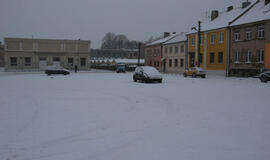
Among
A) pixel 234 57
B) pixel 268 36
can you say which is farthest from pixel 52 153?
pixel 234 57

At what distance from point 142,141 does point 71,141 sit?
5.15ft

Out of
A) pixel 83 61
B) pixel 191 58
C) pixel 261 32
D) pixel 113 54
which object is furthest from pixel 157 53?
pixel 113 54

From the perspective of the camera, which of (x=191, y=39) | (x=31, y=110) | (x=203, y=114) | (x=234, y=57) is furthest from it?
(x=191, y=39)

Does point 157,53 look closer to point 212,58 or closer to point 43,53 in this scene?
Result: point 212,58

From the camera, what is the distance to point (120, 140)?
5387 mm

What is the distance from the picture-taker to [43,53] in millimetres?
57812

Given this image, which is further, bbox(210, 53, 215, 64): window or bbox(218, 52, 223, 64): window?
bbox(210, 53, 215, 64): window

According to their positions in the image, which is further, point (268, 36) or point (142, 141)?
point (268, 36)

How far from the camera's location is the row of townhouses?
29.9 meters

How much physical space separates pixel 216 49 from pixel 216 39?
5.16 ft

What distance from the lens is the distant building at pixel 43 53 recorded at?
5581cm

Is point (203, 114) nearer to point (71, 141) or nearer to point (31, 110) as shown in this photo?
point (71, 141)

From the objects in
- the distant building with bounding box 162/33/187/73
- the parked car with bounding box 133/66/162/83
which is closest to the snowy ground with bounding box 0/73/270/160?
the parked car with bounding box 133/66/162/83

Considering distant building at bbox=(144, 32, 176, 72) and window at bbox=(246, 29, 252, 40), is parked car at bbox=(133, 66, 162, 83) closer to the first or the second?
window at bbox=(246, 29, 252, 40)
